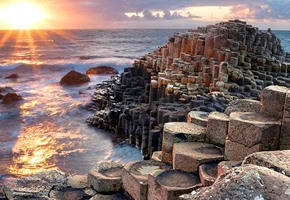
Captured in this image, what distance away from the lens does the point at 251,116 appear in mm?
4875

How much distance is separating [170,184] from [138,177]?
2.02ft

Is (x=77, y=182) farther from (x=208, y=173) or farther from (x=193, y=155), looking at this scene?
(x=208, y=173)

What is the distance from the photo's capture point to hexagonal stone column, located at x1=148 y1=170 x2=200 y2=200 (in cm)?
451

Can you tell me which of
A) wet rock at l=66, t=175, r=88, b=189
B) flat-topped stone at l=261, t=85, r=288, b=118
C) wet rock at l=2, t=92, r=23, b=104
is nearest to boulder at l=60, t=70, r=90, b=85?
wet rock at l=2, t=92, r=23, b=104

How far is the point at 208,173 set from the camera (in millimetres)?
4672

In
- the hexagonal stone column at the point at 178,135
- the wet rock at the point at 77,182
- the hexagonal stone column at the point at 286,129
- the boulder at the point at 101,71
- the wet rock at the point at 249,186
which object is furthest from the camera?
the boulder at the point at 101,71

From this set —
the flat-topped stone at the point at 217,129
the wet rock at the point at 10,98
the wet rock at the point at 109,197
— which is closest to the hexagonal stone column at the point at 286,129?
the flat-topped stone at the point at 217,129

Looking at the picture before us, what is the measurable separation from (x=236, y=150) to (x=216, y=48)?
11.0 m

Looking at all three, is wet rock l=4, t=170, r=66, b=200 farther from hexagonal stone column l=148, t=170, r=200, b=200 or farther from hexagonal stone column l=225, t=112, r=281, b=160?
A: hexagonal stone column l=225, t=112, r=281, b=160

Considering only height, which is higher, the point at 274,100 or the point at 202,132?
the point at 274,100

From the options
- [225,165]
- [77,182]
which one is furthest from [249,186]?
[77,182]

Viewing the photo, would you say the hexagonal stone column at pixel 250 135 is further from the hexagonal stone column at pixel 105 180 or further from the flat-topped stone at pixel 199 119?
the hexagonal stone column at pixel 105 180

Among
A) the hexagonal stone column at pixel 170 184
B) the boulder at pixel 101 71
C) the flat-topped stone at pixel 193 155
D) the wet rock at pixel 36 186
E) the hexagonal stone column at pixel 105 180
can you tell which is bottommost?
the boulder at pixel 101 71

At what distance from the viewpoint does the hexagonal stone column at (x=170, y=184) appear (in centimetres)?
451
